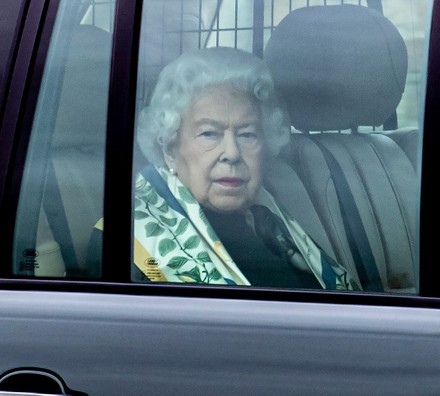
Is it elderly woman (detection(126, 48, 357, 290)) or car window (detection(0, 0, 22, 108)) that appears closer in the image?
elderly woman (detection(126, 48, 357, 290))

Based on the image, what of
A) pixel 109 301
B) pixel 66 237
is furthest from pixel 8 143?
pixel 109 301

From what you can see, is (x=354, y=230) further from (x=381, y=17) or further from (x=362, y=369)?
(x=381, y=17)

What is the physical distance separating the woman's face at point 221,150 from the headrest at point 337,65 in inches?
4.7

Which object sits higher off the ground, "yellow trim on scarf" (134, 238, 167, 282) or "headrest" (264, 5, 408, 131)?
"headrest" (264, 5, 408, 131)

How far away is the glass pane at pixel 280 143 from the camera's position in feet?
7.32

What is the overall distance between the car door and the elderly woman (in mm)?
45

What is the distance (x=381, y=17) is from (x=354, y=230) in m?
0.52

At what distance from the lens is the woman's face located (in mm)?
2318

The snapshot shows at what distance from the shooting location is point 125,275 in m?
2.24

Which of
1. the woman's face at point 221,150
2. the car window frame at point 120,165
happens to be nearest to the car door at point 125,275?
the car window frame at point 120,165

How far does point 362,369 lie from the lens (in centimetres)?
207

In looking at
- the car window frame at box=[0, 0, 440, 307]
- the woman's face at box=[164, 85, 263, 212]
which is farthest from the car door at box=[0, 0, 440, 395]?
the woman's face at box=[164, 85, 263, 212]

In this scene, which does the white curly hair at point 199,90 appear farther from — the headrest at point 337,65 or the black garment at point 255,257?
the black garment at point 255,257

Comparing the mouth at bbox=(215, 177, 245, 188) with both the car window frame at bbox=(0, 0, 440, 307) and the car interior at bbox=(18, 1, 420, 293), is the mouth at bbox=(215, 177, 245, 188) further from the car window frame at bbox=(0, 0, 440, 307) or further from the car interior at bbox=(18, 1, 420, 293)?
the car window frame at bbox=(0, 0, 440, 307)
